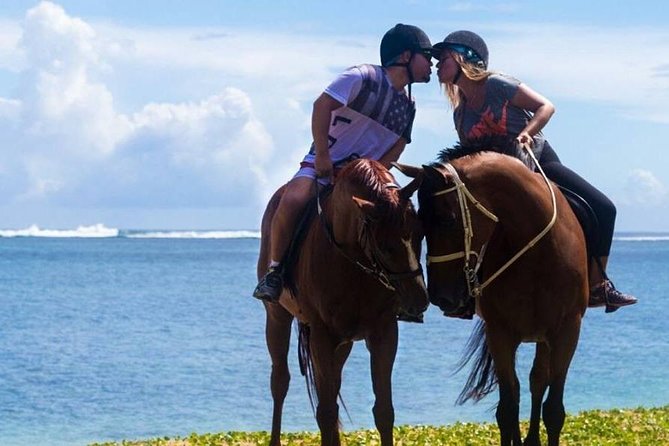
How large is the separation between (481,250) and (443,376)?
876 inches

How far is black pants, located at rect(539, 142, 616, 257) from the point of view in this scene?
26.0ft

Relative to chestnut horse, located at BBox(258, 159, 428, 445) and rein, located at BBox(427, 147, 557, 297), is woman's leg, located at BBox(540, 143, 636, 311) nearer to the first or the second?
rein, located at BBox(427, 147, 557, 297)

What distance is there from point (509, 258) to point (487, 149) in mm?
691

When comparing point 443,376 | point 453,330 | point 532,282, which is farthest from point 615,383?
point 532,282

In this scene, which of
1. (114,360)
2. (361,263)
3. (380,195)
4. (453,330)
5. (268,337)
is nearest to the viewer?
(380,195)

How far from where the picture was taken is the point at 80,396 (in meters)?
26.5

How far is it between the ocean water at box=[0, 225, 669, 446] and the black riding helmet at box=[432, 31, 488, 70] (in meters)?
4.72

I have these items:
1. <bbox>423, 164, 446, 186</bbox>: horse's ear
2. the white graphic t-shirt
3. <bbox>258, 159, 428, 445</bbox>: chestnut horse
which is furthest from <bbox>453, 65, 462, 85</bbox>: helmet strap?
<bbox>423, 164, 446, 186</bbox>: horse's ear

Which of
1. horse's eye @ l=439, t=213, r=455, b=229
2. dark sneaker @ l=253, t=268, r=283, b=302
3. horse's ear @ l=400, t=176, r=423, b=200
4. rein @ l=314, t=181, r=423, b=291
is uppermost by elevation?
horse's ear @ l=400, t=176, r=423, b=200

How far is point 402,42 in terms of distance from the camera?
7781 millimetres

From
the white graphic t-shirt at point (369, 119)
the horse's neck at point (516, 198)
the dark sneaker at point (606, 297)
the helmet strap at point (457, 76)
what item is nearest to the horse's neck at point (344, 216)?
the horse's neck at point (516, 198)

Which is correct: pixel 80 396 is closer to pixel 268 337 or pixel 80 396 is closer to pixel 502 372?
pixel 268 337

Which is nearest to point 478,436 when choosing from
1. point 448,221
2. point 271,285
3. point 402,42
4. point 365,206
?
point 271,285

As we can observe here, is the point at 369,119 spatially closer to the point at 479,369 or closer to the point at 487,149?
the point at 487,149
